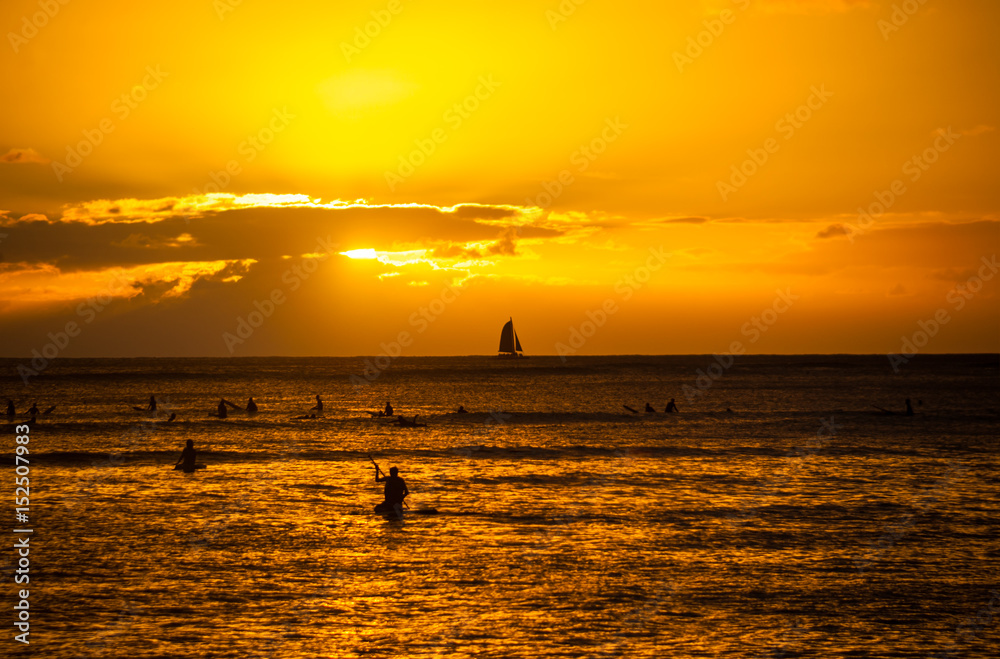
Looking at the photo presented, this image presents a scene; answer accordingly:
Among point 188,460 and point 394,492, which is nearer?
point 394,492

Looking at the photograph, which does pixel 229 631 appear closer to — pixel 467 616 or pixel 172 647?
pixel 172 647

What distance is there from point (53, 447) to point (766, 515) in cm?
3861

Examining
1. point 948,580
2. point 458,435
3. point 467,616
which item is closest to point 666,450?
point 458,435

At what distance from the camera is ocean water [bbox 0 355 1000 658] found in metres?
15.8

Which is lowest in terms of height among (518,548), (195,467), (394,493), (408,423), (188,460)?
(518,548)

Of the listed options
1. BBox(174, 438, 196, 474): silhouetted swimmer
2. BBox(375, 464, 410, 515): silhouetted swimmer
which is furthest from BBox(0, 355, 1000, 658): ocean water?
BBox(375, 464, 410, 515): silhouetted swimmer

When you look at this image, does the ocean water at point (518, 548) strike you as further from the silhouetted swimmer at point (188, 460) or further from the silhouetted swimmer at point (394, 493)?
the silhouetted swimmer at point (394, 493)

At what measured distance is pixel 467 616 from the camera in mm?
16797

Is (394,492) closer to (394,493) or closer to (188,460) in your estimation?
(394,493)

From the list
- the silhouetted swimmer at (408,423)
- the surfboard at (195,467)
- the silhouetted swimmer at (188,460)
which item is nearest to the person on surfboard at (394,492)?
the silhouetted swimmer at (188,460)

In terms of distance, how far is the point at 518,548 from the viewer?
73.5 ft

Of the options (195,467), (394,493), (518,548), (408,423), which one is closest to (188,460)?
(195,467)

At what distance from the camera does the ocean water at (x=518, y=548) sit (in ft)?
51.7

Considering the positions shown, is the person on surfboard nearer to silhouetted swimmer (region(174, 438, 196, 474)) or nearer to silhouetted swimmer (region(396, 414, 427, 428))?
silhouetted swimmer (region(174, 438, 196, 474))
